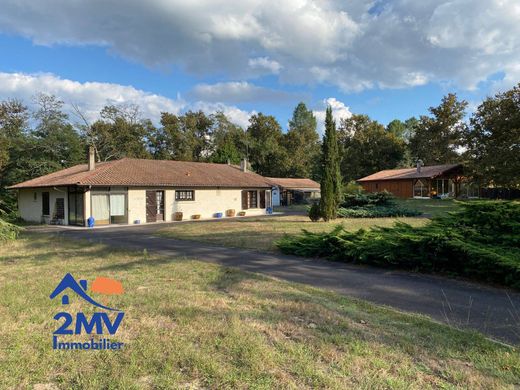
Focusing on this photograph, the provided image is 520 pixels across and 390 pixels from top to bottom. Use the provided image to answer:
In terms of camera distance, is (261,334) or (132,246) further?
(132,246)

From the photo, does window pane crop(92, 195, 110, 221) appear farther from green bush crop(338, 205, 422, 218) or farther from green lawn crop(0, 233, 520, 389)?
green lawn crop(0, 233, 520, 389)

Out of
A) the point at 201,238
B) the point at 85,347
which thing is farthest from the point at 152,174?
the point at 85,347

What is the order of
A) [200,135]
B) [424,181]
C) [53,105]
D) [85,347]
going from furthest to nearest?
1. [200,135]
2. [424,181]
3. [53,105]
4. [85,347]

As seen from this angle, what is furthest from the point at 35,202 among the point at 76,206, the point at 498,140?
the point at 498,140

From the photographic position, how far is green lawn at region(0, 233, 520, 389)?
10.6 feet

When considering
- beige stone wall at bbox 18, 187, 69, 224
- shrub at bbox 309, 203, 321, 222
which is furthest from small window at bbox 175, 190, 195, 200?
shrub at bbox 309, 203, 321, 222

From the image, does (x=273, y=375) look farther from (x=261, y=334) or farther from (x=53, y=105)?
(x=53, y=105)

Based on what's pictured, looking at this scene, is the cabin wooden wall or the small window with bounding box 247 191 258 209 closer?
the small window with bounding box 247 191 258 209

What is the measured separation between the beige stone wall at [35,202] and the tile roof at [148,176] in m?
0.60

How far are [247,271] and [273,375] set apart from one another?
191 inches

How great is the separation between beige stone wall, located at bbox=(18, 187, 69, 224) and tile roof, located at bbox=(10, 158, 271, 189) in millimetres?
601

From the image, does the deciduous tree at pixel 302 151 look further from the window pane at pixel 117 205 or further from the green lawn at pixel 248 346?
the green lawn at pixel 248 346

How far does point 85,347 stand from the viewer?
153 inches

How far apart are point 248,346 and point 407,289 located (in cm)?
391
